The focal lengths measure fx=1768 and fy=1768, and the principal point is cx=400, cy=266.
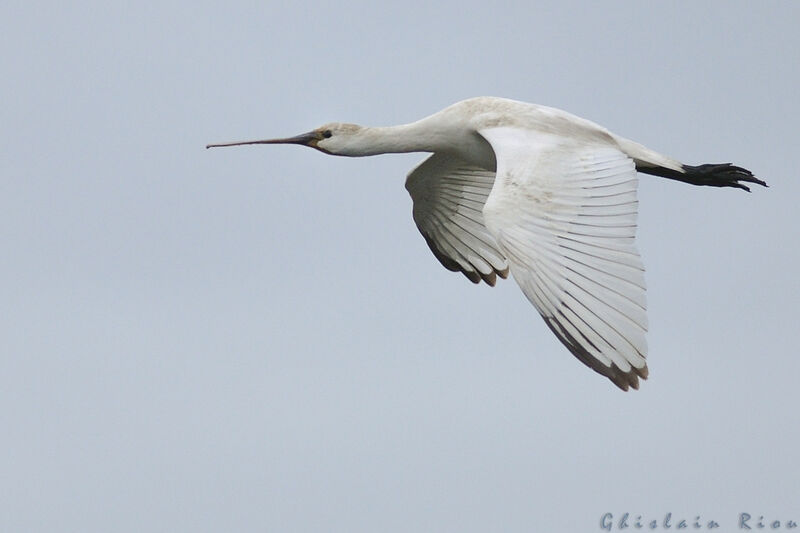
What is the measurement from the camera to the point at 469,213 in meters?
19.6

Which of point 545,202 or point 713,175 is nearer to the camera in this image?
point 545,202

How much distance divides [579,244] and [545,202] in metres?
0.68

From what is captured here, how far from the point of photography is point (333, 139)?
18719 mm

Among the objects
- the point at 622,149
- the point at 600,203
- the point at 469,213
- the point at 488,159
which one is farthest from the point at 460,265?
the point at 600,203

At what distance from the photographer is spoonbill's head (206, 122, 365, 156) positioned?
18.6 metres

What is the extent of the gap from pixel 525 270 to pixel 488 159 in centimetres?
365

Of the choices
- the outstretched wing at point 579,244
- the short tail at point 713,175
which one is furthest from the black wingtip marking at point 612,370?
the short tail at point 713,175

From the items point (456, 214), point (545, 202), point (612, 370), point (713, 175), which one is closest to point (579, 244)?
point (545, 202)

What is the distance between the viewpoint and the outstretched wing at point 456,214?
760 inches

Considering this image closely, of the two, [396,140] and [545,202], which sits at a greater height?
[396,140]

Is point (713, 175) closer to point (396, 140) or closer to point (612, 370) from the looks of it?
point (396, 140)

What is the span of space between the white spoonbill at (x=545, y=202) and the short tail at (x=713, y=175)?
1cm

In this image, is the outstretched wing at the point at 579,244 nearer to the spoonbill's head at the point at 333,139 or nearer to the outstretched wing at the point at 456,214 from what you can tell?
the spoonbill's head at the point at 333,139

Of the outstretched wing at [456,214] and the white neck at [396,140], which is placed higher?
the white neck at [396,140]
